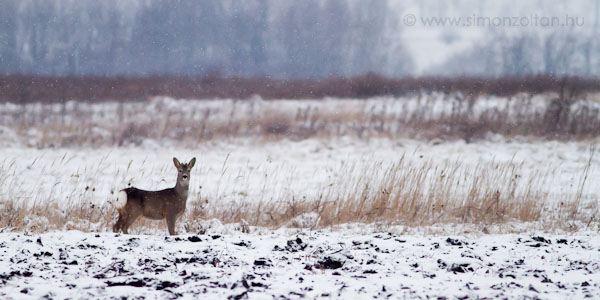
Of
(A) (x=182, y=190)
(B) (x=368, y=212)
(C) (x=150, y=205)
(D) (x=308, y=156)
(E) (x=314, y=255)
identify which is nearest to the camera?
(E) (x=314, y=255)

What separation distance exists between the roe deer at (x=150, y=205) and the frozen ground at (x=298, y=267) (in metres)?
0.50

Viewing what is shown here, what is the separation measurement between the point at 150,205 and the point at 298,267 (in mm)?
1944

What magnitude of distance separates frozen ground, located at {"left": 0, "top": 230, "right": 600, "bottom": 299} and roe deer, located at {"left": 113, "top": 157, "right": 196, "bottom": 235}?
19.8 inches

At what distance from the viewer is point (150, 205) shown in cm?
513

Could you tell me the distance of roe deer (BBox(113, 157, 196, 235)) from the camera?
5.04 meters

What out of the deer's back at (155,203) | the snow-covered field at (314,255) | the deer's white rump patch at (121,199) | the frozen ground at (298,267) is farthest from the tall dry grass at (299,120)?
the frozen ground at (298,267)

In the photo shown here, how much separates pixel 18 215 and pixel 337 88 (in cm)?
933

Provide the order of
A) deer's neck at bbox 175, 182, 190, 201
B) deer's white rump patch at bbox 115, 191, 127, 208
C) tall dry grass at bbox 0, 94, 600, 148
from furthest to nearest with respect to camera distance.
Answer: tall dry grass at bbox 0, 94, 600, 148
deer's neck at bbox 175, 182, 190, 201
deer's white rump patch at bbox 115, 191, 127, 208

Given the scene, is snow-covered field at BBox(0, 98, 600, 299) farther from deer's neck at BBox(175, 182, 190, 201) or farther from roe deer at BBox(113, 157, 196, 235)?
deer's neck at BBox(175, 182, 190, 201)

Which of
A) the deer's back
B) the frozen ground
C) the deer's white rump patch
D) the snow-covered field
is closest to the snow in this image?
the snow-covered field

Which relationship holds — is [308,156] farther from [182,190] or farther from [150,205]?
[150,205]

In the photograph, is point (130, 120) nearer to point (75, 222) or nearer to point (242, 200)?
point (242, 200)

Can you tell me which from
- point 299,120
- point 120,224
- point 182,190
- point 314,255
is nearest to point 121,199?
point 120,224

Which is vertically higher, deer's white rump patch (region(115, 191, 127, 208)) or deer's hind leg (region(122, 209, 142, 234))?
deer's white rump patch (region(115, 191, 127, 208))
